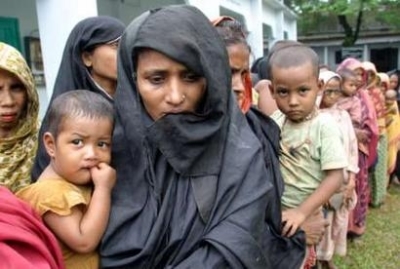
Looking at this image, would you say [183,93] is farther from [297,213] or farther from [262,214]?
[297,213]

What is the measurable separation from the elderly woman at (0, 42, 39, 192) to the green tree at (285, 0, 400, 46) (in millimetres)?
13364

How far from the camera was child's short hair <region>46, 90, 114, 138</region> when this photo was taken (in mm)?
1475

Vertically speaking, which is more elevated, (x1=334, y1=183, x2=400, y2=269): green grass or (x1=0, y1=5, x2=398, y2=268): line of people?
(x1=0, y1=5, x2=398, y2=268): line of people

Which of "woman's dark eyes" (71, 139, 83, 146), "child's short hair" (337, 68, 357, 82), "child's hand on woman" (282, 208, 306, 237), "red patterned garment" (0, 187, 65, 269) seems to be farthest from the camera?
"child's short hair" (337, 68, 357, 82)

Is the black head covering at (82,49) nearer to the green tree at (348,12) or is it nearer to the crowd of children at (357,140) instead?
the crowd of children at (357,140)

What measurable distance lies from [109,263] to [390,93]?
629 cm

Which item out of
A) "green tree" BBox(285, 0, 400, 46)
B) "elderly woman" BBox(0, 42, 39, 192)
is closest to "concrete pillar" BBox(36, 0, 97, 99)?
"elderly woman" BBox(0, 42, 39, 192)

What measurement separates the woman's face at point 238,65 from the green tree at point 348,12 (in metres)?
13.1

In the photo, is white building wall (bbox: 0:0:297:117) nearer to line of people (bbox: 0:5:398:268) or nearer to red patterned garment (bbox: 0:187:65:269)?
line of people (bbox: 0:5:398:268)

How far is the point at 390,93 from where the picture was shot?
683 cm

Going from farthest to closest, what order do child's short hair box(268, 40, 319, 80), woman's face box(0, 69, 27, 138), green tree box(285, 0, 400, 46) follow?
green tree box(285, 0, 400, 46) → child's short hair box(268, 40, 319, 80) → woman's face box(0, 69, 27, 138)

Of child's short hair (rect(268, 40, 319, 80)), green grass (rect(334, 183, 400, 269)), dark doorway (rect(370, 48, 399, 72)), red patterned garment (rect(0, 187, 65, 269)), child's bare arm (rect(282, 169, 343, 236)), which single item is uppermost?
child's short hair (rect(268, 40, 319, 80))

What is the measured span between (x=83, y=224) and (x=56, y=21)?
3295 millimetres

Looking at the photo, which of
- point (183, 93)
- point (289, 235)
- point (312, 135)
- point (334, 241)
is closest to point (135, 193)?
point (183, 93)
